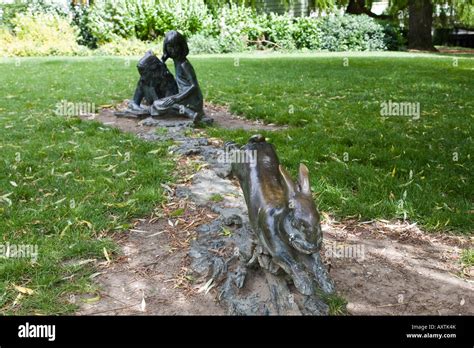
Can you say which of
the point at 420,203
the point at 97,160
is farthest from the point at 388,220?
the point at 97,160

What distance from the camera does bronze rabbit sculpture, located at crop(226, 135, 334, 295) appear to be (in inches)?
107

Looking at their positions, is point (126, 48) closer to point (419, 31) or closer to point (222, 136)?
point (419, 31)

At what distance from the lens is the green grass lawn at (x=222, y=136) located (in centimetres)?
398

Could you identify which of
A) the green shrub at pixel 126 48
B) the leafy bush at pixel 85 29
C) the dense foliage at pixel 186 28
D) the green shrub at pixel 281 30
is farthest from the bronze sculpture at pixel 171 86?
the green shrub at pixel 281 30

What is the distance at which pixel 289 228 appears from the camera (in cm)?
282

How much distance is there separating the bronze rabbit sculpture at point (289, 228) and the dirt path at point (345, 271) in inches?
18.3

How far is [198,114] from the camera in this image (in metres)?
7.95

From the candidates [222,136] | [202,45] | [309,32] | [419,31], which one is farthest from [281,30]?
[222,136]

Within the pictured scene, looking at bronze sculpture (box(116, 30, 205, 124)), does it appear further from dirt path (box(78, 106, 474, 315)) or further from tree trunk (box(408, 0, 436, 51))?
tree trunk (box(408, 0, 436, 51))

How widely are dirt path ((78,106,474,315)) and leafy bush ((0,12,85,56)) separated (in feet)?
61.7

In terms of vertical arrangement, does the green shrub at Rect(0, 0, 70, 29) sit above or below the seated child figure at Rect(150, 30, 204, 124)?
above

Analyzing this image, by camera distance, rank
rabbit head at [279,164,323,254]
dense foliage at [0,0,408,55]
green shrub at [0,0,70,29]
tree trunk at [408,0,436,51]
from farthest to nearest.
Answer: green shrub at [0,0,70,29] < tree trunk at [408,0,436,51] < dense foliage at [0,0,408,55] < rabbit head at [279,164,323,254]

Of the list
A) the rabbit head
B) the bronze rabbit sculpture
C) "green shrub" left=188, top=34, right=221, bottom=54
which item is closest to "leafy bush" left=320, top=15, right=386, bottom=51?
"green shrub" left=188, top=34, right=221, bottom=54
